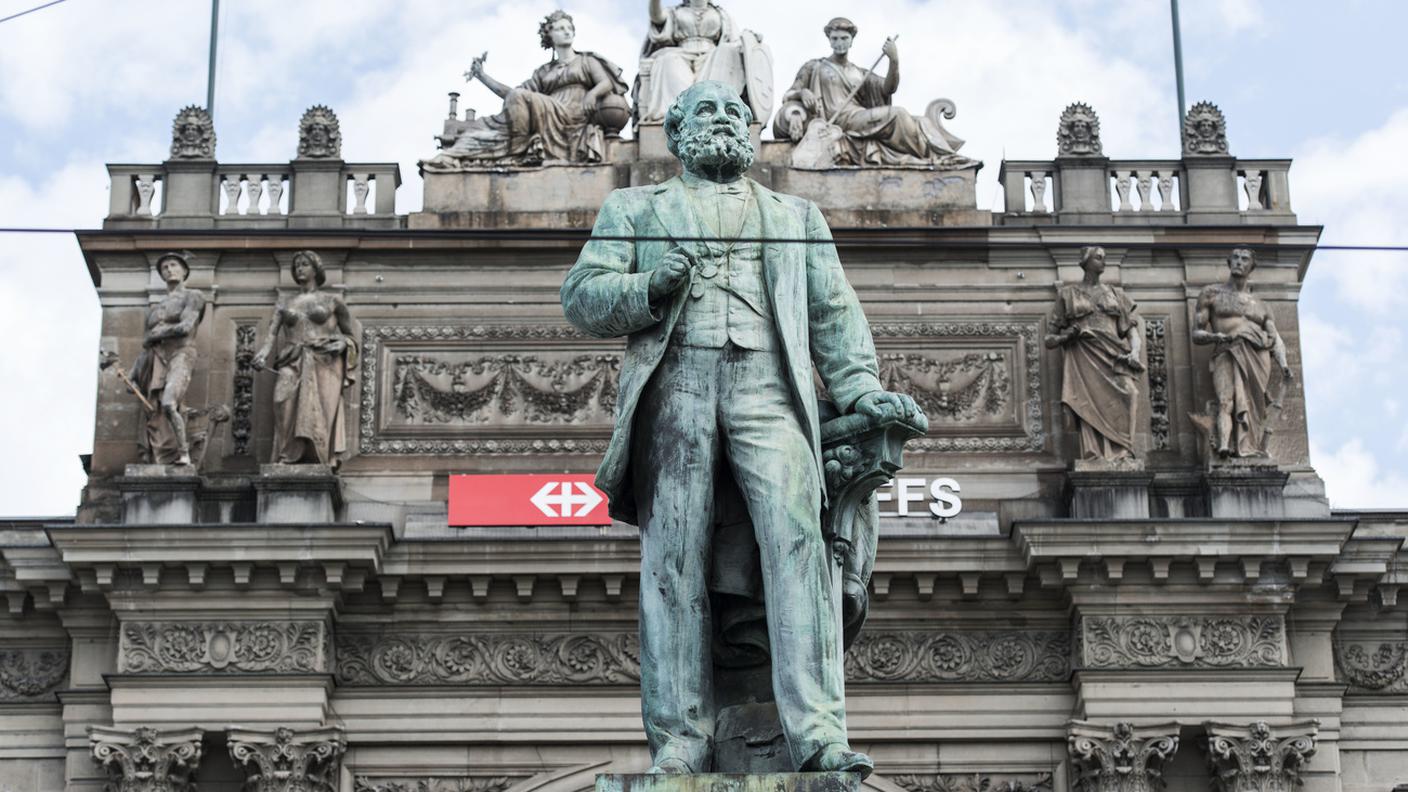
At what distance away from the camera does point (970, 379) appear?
3066 centimetres

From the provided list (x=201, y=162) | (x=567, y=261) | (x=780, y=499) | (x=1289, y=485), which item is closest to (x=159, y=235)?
(x=201, y=162)

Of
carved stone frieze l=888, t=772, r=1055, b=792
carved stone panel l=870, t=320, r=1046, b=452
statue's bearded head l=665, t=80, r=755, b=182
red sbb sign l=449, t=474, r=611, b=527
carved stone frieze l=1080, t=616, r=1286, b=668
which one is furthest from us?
carved stone panel l=870, t=320, r=1046, b=452

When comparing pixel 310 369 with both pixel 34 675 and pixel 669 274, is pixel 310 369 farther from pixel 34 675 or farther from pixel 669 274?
pixel 669 274

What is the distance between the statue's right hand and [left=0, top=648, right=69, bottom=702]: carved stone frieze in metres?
21.0

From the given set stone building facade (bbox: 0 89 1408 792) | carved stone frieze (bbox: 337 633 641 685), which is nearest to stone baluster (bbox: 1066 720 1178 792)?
stone building facade (bbox: 0 89 1408 792)

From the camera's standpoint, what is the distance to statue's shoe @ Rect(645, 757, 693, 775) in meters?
A: 9.61

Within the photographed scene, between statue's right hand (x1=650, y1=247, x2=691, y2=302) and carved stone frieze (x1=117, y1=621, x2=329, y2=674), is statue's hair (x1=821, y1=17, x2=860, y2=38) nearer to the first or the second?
carved stone frieze (x1=117, y1=621, x2=329, y2=674)

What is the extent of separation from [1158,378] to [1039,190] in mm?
2372

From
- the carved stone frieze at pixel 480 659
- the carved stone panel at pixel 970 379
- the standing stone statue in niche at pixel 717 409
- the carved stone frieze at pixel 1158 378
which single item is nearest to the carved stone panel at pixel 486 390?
the carved stone frieze at pixel 480 659

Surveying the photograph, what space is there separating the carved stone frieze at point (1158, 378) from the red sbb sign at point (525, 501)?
563 centimetres

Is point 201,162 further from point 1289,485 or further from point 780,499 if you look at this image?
point 780,499

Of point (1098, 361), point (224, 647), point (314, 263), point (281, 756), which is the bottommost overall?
point (281, 756)

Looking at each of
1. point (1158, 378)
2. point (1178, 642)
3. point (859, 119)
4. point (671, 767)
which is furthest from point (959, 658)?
point (671, 767)

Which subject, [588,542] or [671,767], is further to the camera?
[588,542]
